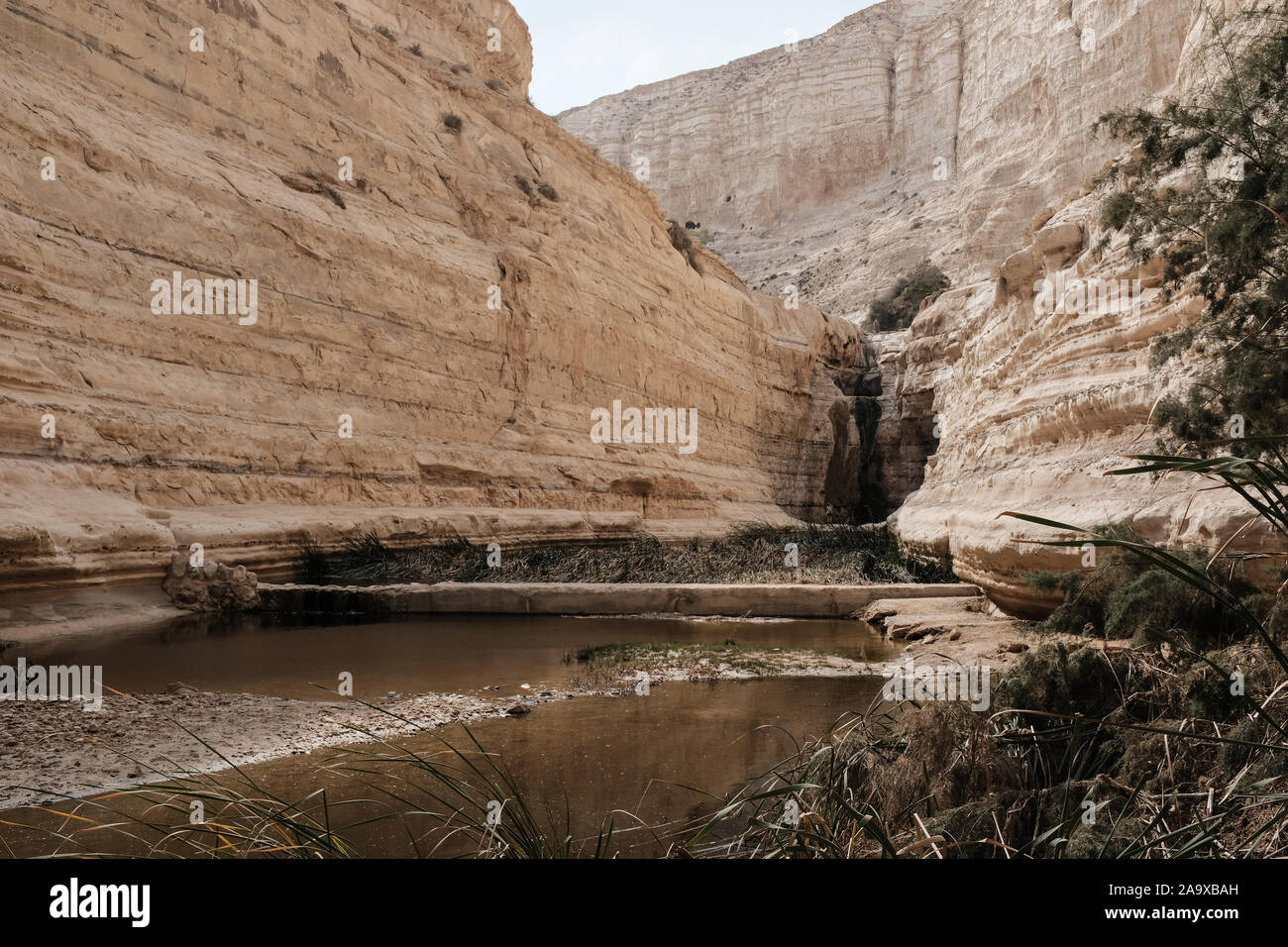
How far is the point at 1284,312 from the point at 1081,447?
3.02m

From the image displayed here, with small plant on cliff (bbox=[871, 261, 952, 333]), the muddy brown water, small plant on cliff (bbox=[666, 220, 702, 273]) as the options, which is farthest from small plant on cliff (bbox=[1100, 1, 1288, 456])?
small plant on cliff (bbox=[871, 261, 952, 333])

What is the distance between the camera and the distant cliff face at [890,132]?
108ft

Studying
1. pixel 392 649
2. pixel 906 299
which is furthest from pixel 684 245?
pixel 392 649

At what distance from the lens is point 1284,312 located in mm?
5574

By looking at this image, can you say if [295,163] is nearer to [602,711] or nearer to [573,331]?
[573,331]

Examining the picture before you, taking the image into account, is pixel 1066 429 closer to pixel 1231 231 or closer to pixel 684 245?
pixel 1231 231

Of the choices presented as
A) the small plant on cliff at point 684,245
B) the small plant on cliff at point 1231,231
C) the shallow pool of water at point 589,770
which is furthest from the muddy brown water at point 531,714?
the small plant on cliff at point 684,245

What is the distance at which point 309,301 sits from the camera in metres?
13.8

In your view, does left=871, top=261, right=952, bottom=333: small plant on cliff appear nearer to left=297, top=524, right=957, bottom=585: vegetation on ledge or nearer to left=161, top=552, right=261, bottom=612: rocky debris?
left=297, top=524, right=957, bottom=585: vegetation on ledge

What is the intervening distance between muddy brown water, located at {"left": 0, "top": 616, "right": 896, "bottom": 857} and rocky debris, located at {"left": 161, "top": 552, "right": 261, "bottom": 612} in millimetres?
765

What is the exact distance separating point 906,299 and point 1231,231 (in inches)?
1286

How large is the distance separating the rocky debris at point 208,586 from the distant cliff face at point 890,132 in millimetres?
30437
